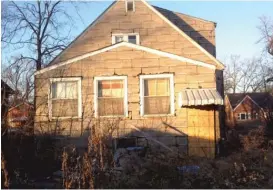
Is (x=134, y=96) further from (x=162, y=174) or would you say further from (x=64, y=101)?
(x=162, y=174)

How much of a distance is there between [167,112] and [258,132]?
19.6 ft

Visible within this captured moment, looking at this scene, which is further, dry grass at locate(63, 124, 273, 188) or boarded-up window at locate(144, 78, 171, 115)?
boarded-up window at locate(144, 78, 171, 115)

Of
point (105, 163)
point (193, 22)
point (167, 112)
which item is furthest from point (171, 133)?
point (193, 22)

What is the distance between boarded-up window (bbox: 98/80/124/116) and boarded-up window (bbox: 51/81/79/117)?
90 centimetres

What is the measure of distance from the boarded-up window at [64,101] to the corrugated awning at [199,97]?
386 centimetres

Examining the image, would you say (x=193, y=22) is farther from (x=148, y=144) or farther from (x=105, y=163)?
(x=105, y=163)

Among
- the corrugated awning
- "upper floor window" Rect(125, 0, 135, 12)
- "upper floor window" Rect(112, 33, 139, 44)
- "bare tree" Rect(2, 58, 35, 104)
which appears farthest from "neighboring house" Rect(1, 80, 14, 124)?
"upper floor window" Rect(125, 0, 135, 12)

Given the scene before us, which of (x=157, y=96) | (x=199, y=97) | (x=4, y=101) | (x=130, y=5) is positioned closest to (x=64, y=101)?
(x=157, y=96)

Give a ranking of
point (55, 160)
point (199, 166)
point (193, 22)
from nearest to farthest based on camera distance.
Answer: point (199, 166) < point (55, 160) < point (193, 22)

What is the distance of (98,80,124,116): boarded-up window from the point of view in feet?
49.2

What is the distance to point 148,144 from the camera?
571 inches

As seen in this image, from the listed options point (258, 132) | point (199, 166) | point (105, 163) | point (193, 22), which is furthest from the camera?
point (193, 22)

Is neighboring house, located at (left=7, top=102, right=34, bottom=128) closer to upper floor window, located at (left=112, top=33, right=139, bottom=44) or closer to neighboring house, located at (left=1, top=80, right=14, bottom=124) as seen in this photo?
neighboring house, located at (left=1, top=80, right=14, bottom=124)

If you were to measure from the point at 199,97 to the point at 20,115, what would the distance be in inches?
238
